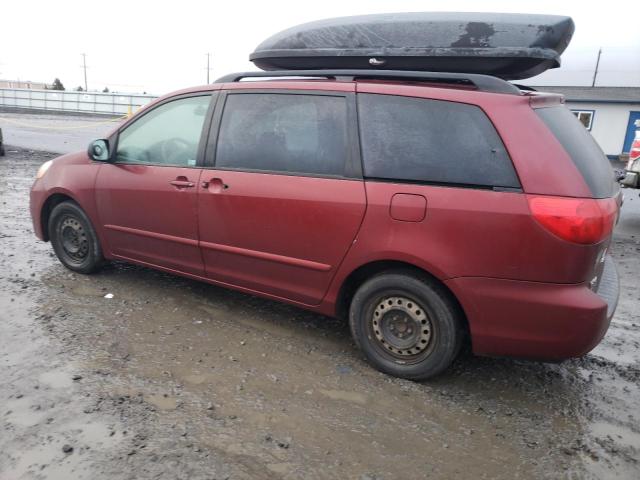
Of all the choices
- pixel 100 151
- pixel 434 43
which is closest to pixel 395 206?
pixel 434 43

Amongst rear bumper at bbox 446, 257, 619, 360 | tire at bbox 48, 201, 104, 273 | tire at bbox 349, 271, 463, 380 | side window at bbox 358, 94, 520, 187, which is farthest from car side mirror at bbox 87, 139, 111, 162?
rear bumper at bbox 446, 257, 619, 360

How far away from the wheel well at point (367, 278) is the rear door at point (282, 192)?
0.14 meters

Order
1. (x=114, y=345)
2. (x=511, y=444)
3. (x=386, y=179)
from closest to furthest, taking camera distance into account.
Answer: (x=511, y=444) → (x=386, y=179) → (x=114, y=345)

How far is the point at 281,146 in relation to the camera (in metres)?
3.48

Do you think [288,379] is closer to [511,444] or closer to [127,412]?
[127,412]

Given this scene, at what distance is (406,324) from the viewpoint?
314 cm

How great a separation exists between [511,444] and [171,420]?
1805 mm

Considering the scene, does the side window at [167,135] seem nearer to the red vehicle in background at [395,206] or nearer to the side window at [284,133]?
the red vehicle in background at [395,206]

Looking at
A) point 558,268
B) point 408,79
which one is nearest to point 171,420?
point 558,268

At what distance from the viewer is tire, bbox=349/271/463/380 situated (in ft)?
9.83

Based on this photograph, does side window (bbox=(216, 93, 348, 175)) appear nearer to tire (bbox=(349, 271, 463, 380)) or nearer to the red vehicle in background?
the red vehicle in background

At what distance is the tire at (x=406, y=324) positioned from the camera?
3.00 m

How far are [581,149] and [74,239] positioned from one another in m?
4.25

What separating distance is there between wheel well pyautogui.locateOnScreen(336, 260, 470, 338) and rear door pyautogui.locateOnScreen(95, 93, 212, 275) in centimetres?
121
